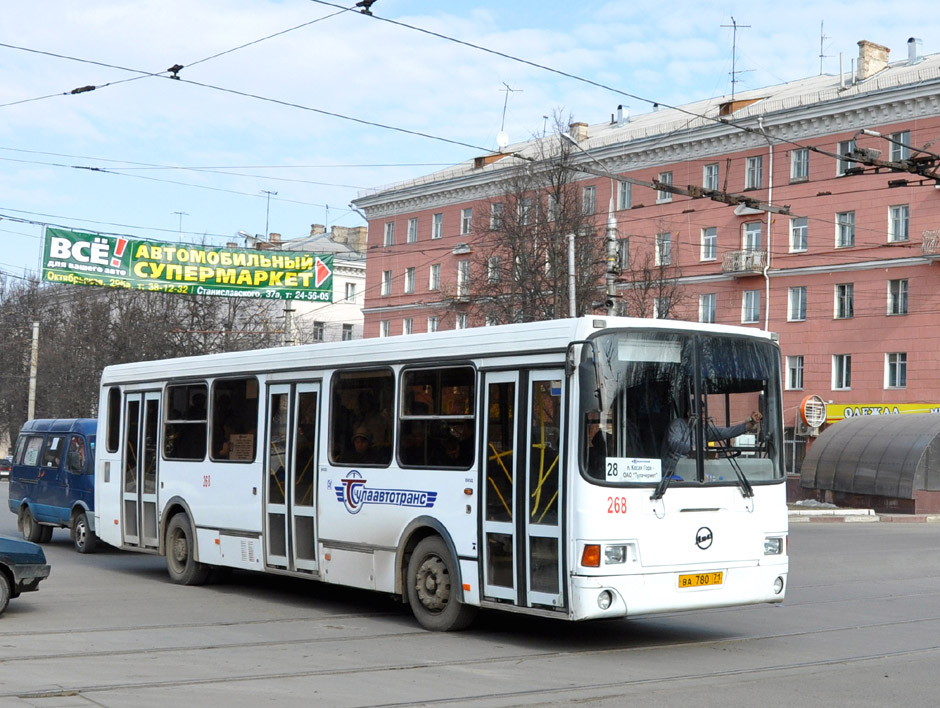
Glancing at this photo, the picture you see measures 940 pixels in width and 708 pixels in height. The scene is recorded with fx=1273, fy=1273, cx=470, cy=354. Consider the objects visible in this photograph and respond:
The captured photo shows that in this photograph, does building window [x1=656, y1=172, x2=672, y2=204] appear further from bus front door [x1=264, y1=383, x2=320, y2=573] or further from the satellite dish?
bus front door [x1=264, y1=383, x2=320, y2=573]

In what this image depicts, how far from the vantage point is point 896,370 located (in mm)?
48438

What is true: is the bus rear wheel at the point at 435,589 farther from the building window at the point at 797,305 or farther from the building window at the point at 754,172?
the building window at the point at 754,172

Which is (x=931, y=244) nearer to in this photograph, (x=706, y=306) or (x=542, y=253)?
(x=706, y=306)

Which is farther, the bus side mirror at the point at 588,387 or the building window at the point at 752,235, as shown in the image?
the building window at the point at 752,235

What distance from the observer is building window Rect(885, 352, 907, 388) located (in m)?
48.1

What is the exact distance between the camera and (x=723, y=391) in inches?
418

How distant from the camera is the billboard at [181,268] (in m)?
25.0

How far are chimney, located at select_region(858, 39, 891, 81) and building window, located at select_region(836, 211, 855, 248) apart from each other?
628 cm

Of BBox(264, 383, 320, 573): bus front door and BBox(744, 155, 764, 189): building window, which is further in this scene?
BBox(744, 155, 764, 189): building window

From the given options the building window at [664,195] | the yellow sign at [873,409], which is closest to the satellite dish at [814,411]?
the yellow sign at [873,409]

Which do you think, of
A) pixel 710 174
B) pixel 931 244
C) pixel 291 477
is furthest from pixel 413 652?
pixel 710 174

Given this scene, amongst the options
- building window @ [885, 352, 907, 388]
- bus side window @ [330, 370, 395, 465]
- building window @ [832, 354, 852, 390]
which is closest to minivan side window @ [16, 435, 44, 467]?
bus side window @ [330, 370, 395, 465]

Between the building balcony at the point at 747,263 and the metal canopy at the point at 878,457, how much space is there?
31.5 ft

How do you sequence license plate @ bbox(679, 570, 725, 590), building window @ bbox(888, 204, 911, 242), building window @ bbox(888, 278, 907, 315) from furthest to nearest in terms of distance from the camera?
1. building window @ bbox(888, 278, 907, 315)
2. building window @ bbox(888, 204, 911, 242)
3. license plate @ bbox(679, 570, 725, 590)
